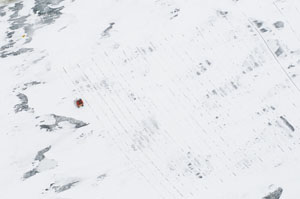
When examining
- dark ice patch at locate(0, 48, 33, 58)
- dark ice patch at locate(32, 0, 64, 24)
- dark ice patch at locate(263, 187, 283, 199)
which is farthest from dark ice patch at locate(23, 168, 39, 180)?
dark ice patch at locate(263, 187, 283, 199)

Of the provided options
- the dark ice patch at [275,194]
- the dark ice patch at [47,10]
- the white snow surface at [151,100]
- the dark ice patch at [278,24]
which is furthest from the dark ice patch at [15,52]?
the dark ice patch at [275,194]

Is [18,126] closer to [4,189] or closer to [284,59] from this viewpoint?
[4,189]

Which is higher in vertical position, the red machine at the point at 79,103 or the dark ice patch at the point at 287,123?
the red machine at the point at 79,103

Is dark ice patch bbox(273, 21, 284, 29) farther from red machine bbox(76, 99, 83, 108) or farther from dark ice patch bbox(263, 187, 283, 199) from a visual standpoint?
red machine bbox(76, 99, 83, 108)

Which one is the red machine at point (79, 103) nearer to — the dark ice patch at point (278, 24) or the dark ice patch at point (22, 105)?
the dark ice patch at point (22, 105)

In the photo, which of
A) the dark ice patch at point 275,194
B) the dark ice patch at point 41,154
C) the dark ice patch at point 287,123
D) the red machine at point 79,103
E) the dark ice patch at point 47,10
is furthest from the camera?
the dark ice patch at point 47,10

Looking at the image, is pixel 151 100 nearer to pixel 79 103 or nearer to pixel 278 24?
pixel 79 103

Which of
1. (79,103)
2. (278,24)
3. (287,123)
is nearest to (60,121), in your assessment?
(79,103)
